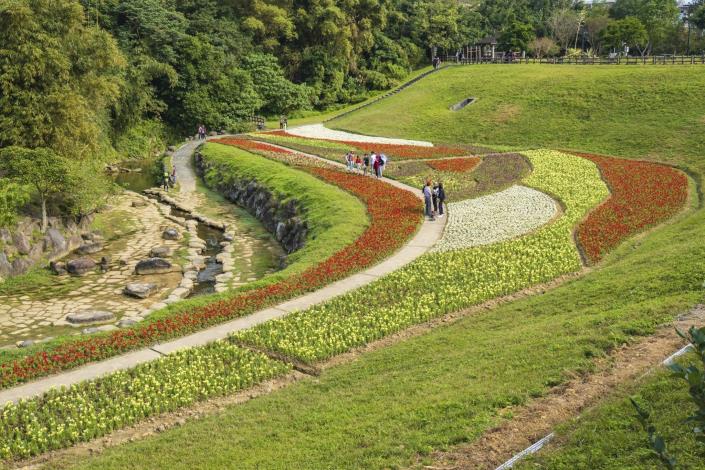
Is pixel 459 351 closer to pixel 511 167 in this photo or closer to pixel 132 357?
pixel 132 357

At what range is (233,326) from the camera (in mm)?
18141

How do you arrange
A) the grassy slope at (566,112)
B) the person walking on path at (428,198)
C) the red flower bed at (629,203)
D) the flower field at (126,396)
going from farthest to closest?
the grassy slope at (566,112) → the person walking on path at (428,198) → the red flower bed at (629,203) → the flower field at (126,396)

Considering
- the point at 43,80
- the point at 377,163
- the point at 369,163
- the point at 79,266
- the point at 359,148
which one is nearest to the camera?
the point at 79,266

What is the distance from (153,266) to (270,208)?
1027 centimetres

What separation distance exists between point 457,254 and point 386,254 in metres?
2.78

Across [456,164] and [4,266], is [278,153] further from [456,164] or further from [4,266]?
[4,266]

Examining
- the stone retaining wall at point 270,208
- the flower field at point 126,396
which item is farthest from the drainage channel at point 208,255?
the flower field at point 126,396

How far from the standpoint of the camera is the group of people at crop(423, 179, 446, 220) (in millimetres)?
29219

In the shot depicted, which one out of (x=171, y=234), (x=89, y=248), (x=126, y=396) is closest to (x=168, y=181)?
(x=171, y=234)

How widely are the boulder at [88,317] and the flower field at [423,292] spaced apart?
24.9 ft

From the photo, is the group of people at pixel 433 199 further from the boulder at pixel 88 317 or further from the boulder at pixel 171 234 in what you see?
the boulder at pixel 88 317

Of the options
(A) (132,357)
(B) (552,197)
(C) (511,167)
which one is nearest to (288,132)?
(C) (511,167)

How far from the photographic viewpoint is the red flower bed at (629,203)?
2492 centimetres

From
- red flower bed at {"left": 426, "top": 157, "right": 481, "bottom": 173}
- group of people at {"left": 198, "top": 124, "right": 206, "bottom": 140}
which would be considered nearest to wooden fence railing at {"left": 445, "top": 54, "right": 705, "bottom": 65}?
red flower bed at {"left": 426, "top": 157, "right": 481, "bottom": 173}
